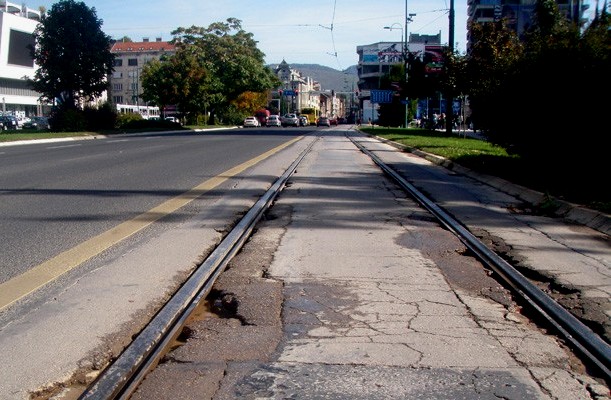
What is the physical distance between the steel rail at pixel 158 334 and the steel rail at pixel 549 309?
278 cm

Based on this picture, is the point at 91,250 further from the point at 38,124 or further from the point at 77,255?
the point at 38,124

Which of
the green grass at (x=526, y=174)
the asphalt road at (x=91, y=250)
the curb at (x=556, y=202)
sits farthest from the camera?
the green grass at (x=526, y=174)

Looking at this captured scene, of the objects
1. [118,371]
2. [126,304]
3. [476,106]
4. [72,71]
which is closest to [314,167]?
[476,106]

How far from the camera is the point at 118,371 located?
163 inches

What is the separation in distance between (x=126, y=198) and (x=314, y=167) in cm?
834

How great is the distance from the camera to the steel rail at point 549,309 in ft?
15.4

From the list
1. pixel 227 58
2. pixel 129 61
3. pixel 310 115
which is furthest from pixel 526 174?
pixel 129 61

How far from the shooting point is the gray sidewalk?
4117mm

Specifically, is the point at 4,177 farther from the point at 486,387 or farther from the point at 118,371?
the point at 486,387

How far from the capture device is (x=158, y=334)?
4.86 meters

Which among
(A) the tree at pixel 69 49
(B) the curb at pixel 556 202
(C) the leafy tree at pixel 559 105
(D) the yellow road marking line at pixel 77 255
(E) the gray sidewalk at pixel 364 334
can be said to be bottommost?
(E) the gray sidewalk at pixel 364 334

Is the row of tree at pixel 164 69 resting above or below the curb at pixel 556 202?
above

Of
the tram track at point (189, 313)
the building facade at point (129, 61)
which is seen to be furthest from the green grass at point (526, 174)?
the building facade at point (129, 61)

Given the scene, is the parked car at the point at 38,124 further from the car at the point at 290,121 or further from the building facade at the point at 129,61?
the building facade at the point at 129,61
